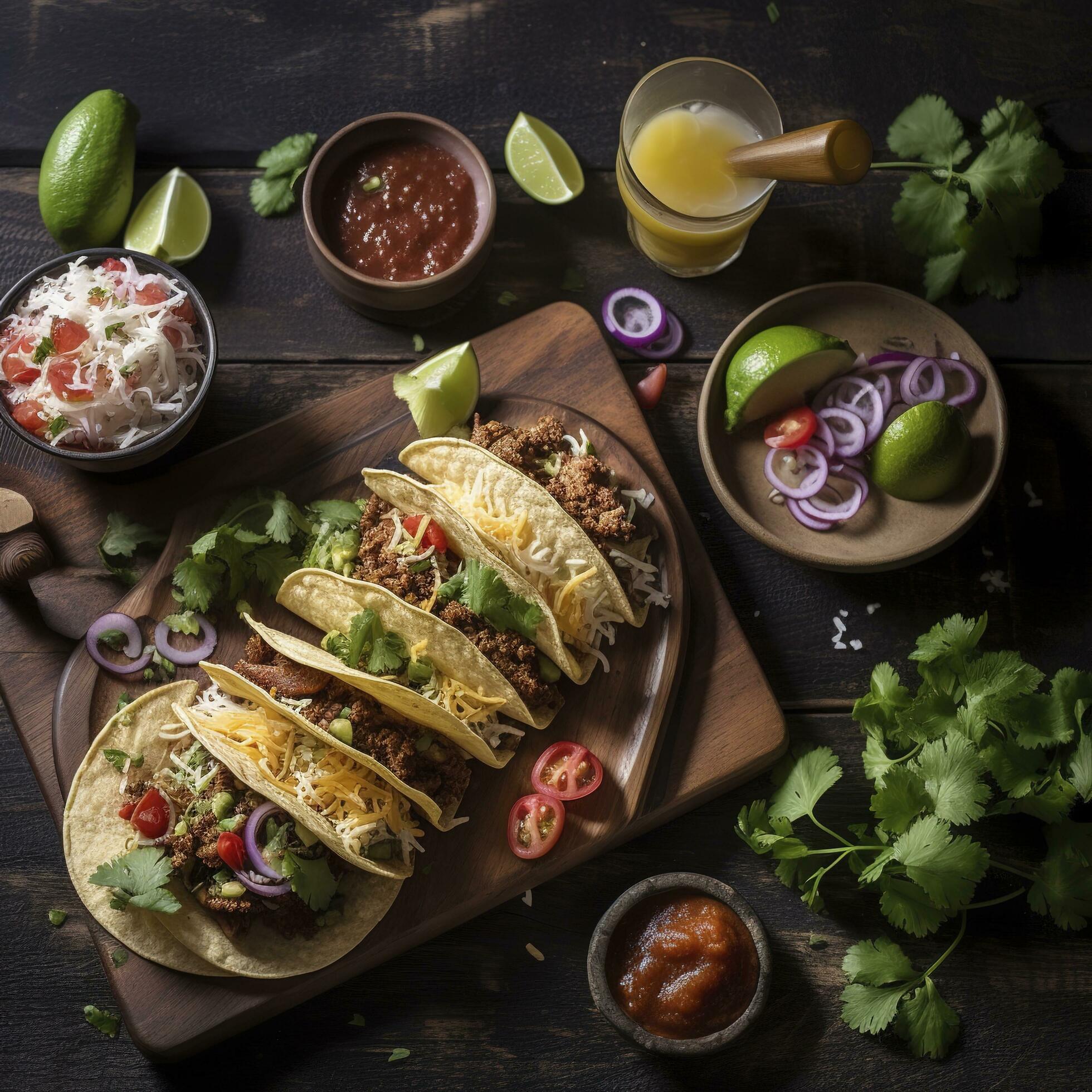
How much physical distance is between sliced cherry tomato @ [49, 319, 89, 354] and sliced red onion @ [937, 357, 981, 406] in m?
3.22

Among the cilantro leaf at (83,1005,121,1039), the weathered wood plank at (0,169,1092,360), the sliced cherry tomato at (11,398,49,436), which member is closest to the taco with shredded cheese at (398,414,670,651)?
the weathered wood plank at (0,169,1092,360)

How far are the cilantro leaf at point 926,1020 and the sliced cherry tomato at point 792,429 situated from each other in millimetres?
2044

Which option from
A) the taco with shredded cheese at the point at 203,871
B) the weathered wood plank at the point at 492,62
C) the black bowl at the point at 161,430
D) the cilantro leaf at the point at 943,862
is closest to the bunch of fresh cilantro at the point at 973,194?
the weathered wood plank at the point at 492,62

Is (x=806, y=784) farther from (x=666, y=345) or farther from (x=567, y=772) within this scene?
(x=666, y=345)

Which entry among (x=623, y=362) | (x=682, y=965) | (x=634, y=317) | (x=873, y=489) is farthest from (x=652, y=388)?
(x=682, y=965)

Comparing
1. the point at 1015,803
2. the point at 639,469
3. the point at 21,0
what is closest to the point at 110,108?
the point at 21,0

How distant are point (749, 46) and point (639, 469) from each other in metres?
2.03

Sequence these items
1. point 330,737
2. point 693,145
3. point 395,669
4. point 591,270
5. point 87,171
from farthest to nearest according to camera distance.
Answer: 1. point 591,270
2. point 693,145
3. point 87,171
4. point 395,669
5. point 330,737

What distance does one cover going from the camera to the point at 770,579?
392 centimetres

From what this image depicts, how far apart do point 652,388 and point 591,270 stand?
624 millimetres

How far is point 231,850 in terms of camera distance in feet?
10.4

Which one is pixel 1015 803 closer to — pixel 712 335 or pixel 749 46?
pixel 712 335

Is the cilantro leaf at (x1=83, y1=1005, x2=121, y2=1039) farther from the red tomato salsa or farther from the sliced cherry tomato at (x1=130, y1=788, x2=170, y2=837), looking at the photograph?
the red tomato salsa

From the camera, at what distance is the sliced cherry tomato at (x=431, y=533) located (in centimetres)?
341
